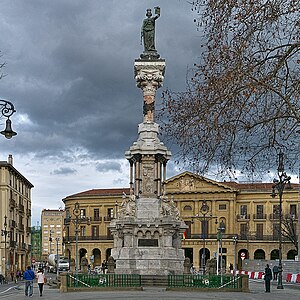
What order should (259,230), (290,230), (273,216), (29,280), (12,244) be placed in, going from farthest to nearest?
(259,230), (273,216), (290,230), (12,244), (29,280)

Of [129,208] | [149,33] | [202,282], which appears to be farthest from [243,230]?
[202,282]

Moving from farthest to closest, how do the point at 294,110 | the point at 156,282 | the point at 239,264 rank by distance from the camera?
the point at 239,264 → the point at 156,282 → the point at 294,110

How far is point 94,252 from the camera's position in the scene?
120000mm

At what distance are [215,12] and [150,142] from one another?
1220 inches

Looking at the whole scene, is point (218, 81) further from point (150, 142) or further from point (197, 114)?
point (150, 142)

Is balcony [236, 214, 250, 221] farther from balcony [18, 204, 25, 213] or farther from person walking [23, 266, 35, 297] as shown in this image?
person walking [23, 266, 35, 297]

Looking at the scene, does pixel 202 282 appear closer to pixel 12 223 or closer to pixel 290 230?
pixel 12 223

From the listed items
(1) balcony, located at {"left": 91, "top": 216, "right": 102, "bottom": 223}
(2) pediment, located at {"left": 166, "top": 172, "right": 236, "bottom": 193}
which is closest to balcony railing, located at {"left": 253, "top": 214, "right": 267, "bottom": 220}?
(2) pediment, located at {"left": 166, "top": 172, "right": 236, "bottom": 193}

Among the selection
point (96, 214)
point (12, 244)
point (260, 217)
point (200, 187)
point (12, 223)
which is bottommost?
point (12, 244)

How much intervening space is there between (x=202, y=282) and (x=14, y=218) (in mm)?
65990

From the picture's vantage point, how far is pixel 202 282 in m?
36.4

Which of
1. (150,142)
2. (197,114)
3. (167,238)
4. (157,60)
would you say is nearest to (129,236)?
(167,238)

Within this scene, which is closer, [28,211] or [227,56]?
[227,56]

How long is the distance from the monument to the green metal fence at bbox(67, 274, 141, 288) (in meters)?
4.60
